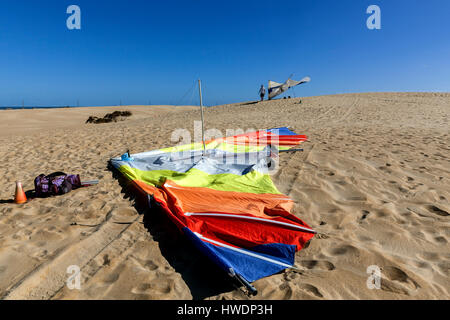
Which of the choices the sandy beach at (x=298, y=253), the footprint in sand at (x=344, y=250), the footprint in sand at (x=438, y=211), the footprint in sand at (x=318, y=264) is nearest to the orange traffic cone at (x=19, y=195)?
the sandy beach at (x=298, y=253)

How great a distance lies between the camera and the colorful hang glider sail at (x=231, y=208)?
7.39ft

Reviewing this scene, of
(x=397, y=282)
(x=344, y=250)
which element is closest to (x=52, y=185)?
(x=344, y=250)

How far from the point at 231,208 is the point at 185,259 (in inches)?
35.4

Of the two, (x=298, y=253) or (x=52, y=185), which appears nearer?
(x=298, y=253)

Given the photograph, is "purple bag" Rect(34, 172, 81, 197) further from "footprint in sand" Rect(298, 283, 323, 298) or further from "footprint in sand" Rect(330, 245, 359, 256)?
"footprint in sand" Rect(330, 245, 359, 256)

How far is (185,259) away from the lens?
2367mm

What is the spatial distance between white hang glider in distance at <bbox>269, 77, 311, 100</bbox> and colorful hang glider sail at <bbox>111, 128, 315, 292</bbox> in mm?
21406

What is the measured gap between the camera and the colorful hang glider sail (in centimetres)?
225

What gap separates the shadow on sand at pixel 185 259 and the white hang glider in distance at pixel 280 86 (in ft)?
79.3

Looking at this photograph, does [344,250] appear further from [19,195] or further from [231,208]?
[19,195]

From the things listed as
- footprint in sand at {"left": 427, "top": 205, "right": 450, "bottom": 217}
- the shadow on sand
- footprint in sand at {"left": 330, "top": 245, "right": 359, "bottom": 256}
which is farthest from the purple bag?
footprint in sand at {"left": 427, "top": 205, "right": 450, "bottom": 217}

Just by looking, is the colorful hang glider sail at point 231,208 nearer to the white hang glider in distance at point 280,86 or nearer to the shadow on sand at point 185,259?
the shadow on sand at point 185,259
